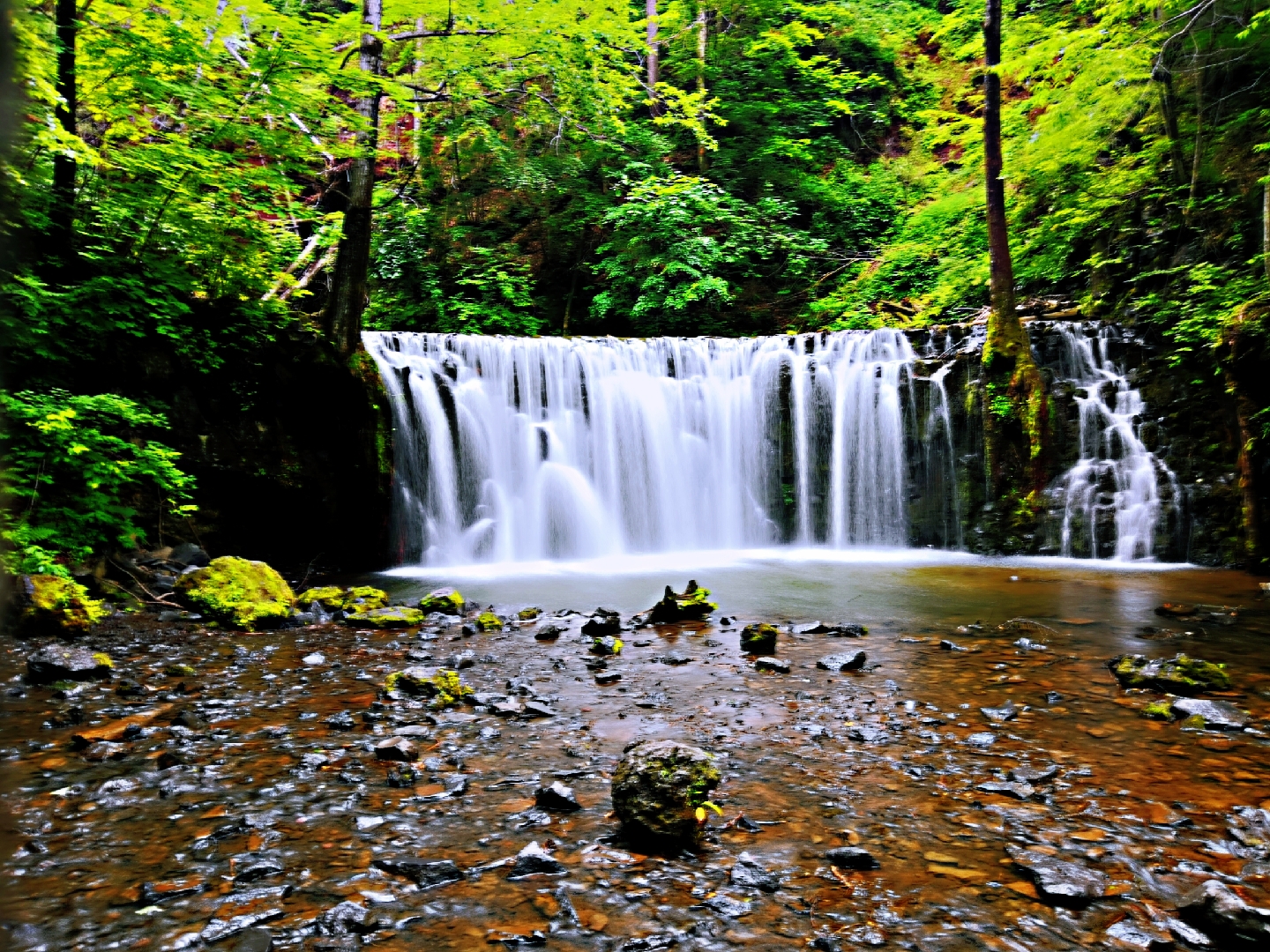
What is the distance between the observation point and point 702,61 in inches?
826

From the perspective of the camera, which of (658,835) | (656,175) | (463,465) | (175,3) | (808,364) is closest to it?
(658,835)

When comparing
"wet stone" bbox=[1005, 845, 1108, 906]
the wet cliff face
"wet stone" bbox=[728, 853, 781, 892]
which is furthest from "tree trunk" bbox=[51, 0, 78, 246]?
the wet cliff face

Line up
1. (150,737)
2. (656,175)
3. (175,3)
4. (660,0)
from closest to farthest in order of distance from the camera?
1. (150,737)
2. (175,3)
3. (656,175)
4. (660,0)

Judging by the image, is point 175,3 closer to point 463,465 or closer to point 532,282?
point 463,465

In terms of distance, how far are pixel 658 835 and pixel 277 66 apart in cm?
835

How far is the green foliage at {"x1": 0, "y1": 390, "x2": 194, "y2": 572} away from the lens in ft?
19.1

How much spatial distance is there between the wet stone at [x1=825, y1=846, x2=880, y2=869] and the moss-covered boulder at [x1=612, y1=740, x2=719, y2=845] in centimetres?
54

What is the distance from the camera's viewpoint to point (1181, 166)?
38.4 ft

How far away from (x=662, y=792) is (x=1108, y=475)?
10.9 metres

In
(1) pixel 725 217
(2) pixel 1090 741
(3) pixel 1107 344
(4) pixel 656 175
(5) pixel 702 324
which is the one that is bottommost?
(2) pixel 1090 741

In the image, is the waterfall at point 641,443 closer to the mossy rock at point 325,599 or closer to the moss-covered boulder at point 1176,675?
the mossy rock at point 325,599

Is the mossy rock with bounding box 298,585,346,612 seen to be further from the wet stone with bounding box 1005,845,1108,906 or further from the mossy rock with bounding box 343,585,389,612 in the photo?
the wet stone with bounding box 1005,845,1108,906

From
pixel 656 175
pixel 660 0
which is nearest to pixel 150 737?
pixel 656 175

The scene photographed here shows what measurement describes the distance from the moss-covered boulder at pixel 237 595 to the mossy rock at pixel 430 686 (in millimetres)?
2482
